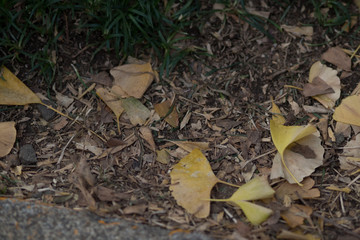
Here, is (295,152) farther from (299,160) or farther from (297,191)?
(297,191)

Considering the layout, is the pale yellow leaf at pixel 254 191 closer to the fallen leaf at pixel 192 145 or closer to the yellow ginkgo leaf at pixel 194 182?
the yellow ginkgo leaf at pixel 194 182

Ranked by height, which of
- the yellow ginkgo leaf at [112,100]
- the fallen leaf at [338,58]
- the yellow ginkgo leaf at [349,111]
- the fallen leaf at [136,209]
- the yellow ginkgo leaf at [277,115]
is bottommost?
the fallen leaf at [136,209]

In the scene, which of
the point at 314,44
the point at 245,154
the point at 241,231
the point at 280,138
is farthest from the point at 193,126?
the point at 314,44

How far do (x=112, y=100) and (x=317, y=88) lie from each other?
1.10 meters

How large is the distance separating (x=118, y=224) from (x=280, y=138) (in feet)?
2.73

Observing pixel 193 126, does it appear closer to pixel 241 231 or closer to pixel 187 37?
pixel 187 37

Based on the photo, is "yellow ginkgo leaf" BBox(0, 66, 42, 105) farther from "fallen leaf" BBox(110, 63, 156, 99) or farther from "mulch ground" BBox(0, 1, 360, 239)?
"fallen leaf" BBox(110, 63, 156, 99)

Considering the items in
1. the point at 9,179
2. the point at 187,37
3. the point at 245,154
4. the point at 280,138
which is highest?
the point at 187,37

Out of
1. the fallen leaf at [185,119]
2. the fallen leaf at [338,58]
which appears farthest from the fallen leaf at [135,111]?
the fallen leaf at [338,58]

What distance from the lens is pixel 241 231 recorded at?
174 centimetres

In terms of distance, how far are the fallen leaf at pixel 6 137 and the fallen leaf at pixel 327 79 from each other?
159 cm

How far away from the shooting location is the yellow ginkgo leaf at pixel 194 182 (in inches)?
72.0

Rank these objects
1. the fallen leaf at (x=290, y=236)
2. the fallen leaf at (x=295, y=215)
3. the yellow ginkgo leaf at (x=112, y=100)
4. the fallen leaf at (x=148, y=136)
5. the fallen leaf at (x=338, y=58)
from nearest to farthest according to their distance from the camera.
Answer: the fallen leaf at (x=290, y=236)
the fallen leaf at (x=295, y=215)
the fallen leaf at (x=148, y=136)
the yellow ginkgo leaf at (x=112, y=100)
the fallen leaf at (x=338, y=58)

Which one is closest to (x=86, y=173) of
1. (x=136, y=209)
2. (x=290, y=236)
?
(x=136, y=209)
